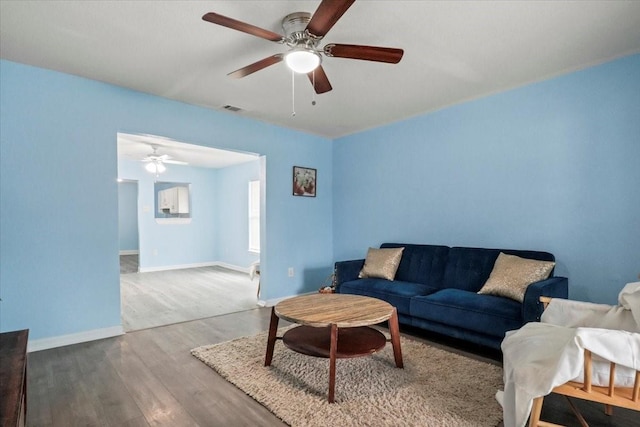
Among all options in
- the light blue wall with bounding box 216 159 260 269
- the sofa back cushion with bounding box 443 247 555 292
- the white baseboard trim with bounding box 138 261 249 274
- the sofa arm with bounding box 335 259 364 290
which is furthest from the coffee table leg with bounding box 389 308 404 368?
the white baseboard trim with bounding box 138 261 249 274

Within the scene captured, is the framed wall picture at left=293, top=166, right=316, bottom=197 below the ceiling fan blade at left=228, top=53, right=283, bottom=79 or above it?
below

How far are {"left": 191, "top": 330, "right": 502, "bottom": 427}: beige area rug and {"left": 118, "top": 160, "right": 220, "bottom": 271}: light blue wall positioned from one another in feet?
16.2

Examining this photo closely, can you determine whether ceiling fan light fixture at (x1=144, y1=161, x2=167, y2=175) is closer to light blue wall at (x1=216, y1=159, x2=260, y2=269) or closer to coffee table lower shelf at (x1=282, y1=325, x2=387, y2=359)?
light blue wall at (x1=216, y1=159, x2=260, y2=269)

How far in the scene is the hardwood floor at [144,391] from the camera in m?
1.88

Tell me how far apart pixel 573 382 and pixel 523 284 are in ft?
4.55

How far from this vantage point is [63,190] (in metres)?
2.96

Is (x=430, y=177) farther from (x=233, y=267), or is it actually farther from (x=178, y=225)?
(x=178, y=225)

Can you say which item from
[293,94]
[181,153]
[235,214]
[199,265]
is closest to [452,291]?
[293,94]

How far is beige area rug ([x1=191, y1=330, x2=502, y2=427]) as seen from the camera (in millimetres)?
1875

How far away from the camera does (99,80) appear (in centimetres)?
308

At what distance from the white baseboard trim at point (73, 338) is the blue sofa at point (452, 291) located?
90.6 inches

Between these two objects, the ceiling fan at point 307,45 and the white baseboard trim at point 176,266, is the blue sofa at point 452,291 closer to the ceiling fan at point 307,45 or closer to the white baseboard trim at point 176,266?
the ceiling fan at point 307,45

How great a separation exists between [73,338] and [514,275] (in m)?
3.92

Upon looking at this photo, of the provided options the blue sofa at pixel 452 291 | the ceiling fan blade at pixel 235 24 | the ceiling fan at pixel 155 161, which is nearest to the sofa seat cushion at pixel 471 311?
the blue sofa at pixel 452 291
